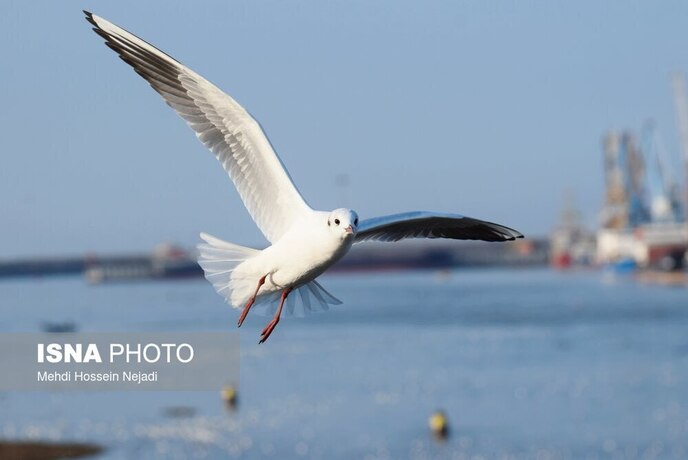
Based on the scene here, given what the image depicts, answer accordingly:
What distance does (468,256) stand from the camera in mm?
111062

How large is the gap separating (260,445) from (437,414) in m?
2.81

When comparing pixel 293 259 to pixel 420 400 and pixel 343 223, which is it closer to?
pixel 343 223

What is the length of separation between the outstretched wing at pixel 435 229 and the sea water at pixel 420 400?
13039 mm

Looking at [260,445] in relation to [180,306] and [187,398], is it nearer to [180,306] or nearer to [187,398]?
[187,398]

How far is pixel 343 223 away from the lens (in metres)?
5.08

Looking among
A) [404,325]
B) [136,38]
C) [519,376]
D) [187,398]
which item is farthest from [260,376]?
[136,38]

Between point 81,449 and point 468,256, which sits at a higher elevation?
point 468,256

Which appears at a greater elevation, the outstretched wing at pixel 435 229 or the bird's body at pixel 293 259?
the outstretched wing at pixel 435 229

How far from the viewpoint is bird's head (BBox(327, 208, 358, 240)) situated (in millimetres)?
5066

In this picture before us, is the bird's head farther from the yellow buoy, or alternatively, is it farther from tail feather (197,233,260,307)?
the yellow buoy

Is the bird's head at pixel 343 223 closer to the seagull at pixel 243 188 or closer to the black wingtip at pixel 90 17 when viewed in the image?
the seagull at pixel 243 188

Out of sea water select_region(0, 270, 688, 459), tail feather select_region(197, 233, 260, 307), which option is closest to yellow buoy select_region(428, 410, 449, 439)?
sea water select_region(0, 270, 688, 459)

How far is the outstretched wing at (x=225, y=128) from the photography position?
595 cm

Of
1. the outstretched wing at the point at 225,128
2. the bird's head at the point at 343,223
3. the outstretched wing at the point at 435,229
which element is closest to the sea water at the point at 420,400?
the outstretched wing at the point at 435,229
